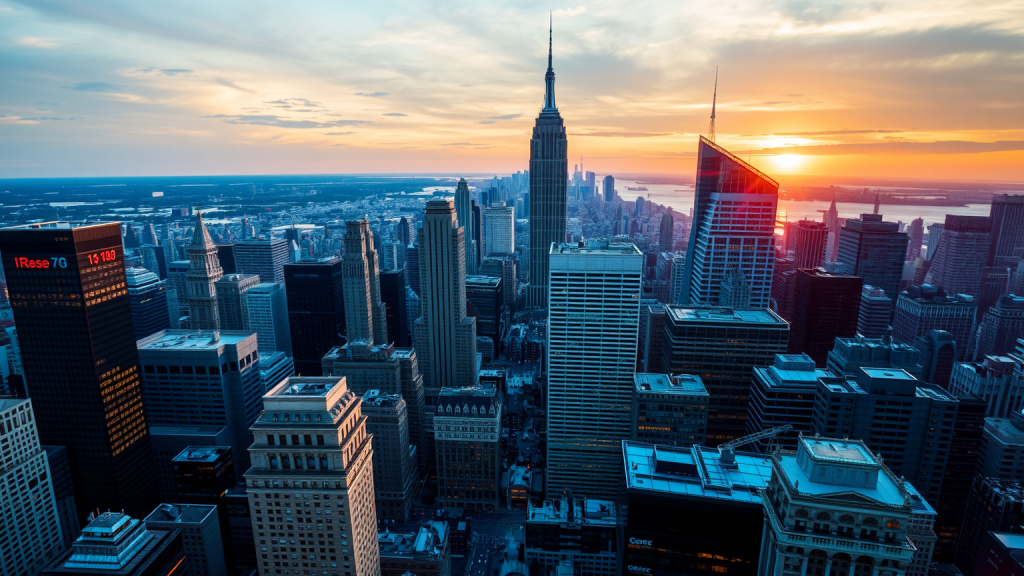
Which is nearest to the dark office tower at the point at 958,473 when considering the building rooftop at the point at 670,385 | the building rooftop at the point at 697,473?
the building rooftop at the point at 670,385

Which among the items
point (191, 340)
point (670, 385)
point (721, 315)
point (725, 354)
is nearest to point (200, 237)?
point (191, 340)

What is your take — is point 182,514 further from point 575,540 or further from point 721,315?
point 721,315

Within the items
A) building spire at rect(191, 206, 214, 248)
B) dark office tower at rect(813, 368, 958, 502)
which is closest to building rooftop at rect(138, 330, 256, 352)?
building spire at rect(191, 206, 214, 248)

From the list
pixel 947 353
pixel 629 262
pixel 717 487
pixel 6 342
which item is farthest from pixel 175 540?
pixel 947 353

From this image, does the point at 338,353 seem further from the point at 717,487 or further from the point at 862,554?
the point at 862,554

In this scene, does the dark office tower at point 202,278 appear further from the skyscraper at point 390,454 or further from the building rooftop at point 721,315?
the building rooftop at point 721,315

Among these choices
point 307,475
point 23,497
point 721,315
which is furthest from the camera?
point 721,315
